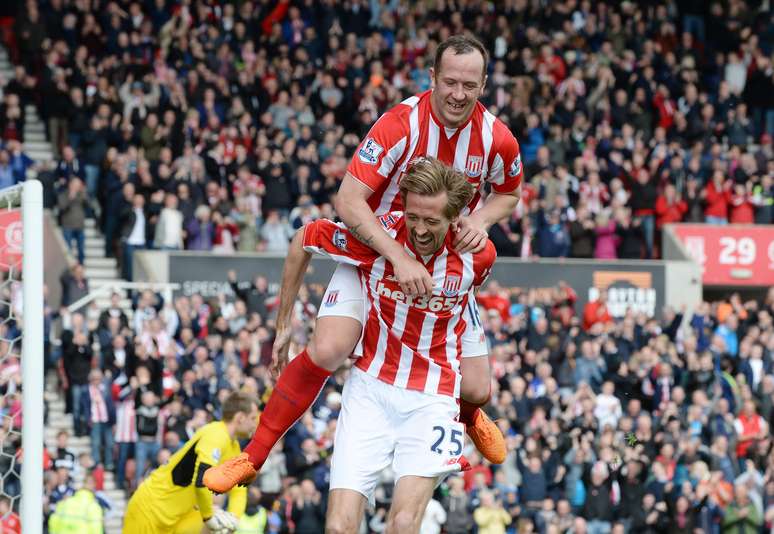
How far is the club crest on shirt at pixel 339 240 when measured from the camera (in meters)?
7.59

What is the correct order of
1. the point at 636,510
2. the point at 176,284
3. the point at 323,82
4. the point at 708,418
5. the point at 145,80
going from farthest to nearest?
the point at 323,82, the point at 145,80, the point at 176,284, the point at 708,418, the point at 636,510

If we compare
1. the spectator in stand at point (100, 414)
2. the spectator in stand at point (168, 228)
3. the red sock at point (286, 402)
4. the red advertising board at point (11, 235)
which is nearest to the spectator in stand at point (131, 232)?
the spectator in stand at point (168, 228)

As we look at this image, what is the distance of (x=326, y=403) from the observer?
18000 millimetres

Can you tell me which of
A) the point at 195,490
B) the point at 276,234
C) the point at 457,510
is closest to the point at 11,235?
the point at 195,490

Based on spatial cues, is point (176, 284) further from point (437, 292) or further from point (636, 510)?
point (437, 292)

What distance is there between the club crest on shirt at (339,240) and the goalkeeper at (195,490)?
279cm

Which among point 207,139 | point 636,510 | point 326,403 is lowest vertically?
point 636,510

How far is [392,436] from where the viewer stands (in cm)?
765

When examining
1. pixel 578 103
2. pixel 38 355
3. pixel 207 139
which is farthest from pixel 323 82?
pixel 38 355

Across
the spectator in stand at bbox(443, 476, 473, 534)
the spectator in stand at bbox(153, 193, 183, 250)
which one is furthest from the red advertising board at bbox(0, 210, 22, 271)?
Result: the spectator in stand at bbox(153, 193, 183, 250)

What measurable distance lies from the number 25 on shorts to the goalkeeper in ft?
8.98

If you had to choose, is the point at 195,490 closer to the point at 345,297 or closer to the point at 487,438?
the point at 487,438

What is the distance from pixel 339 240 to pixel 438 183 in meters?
0.75

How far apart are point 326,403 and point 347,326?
10468 mm
